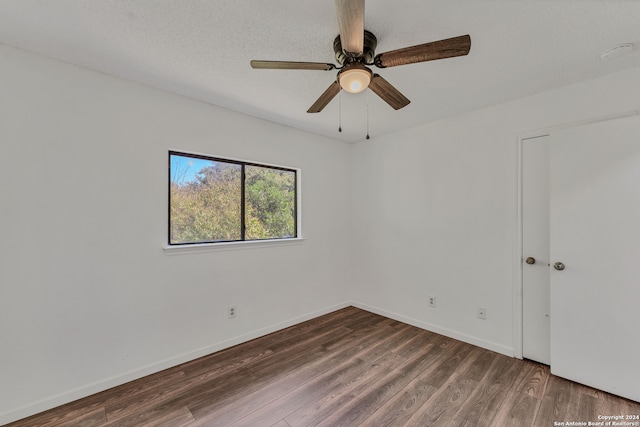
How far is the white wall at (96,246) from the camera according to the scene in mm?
1790

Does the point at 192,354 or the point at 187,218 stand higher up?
the point at 187,218

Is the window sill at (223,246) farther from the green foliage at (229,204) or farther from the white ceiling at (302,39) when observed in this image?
the white ceiling at (302,39)

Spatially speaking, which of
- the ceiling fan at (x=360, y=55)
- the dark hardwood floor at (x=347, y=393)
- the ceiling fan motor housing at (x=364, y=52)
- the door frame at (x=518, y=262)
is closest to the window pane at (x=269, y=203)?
the dark hardwood floor at (x=347, y=393)

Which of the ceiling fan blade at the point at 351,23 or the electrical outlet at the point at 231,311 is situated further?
the electrical outlet at the point at 231,311

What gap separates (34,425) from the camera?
1729 mm

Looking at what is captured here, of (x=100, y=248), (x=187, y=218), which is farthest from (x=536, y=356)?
(x=100, y=248)

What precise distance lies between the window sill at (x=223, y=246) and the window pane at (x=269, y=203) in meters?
0.12

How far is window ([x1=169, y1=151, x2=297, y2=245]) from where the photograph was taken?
101 inches

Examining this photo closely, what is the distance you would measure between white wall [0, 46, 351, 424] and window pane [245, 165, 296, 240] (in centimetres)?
28

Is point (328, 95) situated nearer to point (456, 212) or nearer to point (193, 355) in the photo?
point (456, 212)

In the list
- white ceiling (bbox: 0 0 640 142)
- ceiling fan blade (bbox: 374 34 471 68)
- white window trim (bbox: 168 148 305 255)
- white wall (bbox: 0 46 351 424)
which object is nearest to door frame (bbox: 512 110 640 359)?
white ceiling (bbox: 0 0 640 142)

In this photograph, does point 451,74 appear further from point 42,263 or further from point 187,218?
point 42,263

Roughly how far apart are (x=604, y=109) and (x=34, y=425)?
15.4 feet

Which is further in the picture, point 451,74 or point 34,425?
point 451,74
